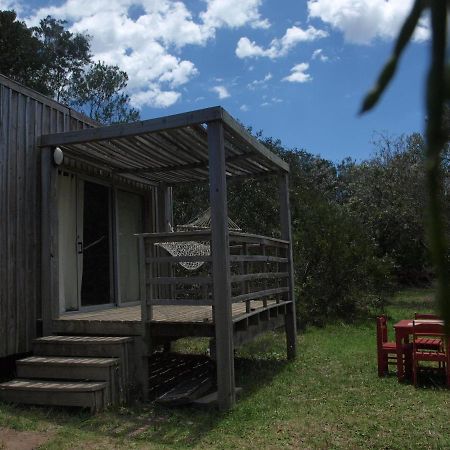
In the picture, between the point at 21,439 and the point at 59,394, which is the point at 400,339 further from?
the point at 21,439

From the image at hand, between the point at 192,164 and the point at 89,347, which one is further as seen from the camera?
the point at 192,164

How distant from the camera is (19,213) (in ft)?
18.7

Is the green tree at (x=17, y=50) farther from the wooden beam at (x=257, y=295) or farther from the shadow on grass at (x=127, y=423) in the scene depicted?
the shadow on grass at (x=127, y=423)

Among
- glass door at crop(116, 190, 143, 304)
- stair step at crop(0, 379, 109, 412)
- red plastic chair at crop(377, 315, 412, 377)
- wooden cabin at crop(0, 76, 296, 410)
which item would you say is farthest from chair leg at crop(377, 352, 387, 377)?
glass door at crop(116, 190, 143, 304)

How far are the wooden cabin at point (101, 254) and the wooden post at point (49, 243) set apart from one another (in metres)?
0.01

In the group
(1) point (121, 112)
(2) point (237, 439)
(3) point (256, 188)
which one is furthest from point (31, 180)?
(1) point (121, 112)

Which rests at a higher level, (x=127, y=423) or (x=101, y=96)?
(x=101, y=96)

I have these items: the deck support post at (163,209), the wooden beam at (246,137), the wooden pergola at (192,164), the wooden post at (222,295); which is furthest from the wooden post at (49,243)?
the deck support post at (163,209)

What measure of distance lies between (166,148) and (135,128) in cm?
83

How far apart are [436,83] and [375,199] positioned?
20.1 meters

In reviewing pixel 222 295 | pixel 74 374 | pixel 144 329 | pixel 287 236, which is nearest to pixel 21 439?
pixel 74 374

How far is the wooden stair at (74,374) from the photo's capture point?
182 inches

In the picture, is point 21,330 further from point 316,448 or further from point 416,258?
point 416,258

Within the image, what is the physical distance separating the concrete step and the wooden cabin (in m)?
0.01
